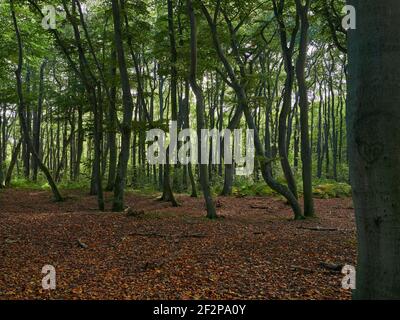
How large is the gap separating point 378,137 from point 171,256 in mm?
4400

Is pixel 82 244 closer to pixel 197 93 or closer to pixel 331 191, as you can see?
pixel 197 93

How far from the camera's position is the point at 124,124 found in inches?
439

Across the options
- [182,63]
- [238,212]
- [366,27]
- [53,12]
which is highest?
[53,12]

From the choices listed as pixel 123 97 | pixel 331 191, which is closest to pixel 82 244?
pixel 123 97

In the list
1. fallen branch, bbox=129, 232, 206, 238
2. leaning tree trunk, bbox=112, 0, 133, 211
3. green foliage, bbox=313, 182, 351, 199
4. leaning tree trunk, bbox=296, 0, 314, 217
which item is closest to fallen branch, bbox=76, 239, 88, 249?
fallen branch, bbox=129, 232, 206, 238

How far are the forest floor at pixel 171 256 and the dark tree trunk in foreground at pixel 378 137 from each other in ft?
6.29

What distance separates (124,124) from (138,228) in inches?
146

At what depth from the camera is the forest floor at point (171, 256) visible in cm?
431

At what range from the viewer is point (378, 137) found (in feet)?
7.36

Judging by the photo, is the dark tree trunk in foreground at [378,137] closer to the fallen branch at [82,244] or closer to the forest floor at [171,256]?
the forest floor at [171,256]

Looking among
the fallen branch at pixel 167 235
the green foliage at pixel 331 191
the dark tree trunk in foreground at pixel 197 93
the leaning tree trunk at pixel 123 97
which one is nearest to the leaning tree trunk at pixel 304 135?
Result: the dark tree trunk in foreground at pixel 197 93

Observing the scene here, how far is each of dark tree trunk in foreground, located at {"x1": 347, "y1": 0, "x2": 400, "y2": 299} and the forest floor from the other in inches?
75.5
